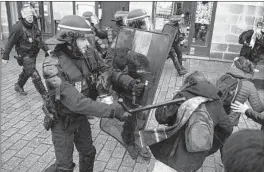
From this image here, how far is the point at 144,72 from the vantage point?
2.94m

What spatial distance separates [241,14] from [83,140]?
716 cm

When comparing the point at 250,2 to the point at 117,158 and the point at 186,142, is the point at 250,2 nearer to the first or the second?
the point at 117,158

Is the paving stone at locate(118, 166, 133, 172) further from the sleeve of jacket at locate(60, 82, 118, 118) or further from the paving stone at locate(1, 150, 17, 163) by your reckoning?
the paving stone at locate(1, 150, 17, 163)

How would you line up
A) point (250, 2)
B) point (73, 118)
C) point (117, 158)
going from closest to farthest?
point (73, 118) → point (117, 158) → point (250, 2)

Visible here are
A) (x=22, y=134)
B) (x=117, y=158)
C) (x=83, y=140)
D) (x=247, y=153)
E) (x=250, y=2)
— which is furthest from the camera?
(x=250, y=2)

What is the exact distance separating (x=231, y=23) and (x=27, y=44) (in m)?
6.11

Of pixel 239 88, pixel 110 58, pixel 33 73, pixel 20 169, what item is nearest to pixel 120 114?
pixel 110 58

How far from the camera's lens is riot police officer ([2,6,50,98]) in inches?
210

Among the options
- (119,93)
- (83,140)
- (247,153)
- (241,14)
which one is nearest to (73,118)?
(83,140)

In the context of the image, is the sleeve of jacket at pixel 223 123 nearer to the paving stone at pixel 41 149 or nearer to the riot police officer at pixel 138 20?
the riot police officer at pixel 138 20

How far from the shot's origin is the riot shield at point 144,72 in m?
2.77

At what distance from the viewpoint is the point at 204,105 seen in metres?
2.33

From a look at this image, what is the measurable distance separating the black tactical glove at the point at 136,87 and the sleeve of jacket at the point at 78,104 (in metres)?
0.46

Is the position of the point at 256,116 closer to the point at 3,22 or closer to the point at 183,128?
the point at 183,128
